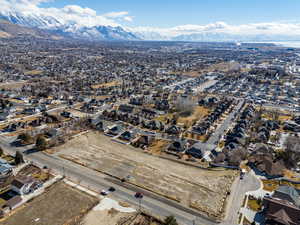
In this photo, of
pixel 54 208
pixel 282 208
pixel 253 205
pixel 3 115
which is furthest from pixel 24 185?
pixel 3 115

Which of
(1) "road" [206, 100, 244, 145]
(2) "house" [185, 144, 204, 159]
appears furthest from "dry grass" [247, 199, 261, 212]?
(1) "road" [206, 100, 244, 145]

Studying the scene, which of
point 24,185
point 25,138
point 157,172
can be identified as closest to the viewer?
point 24,185

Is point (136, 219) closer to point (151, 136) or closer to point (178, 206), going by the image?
point (178, 206)

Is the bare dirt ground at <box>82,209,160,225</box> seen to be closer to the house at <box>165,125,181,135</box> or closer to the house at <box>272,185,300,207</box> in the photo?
the house at <box>272,185,300,207</box>

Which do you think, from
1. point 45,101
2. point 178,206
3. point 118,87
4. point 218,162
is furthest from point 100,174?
point 118,87

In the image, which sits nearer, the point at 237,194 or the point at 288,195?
the point at 288,195

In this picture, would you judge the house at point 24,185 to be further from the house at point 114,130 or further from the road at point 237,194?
the road at point 237,194

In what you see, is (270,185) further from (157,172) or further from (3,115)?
(3,115)
